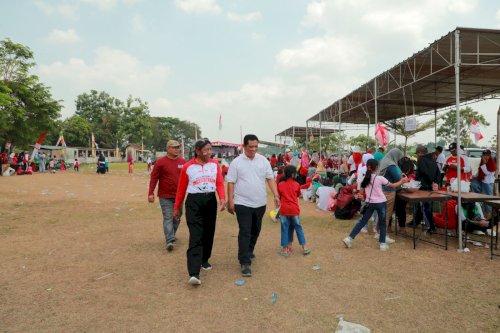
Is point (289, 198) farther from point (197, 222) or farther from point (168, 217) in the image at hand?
point (168, 217)

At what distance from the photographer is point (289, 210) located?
493 centimetres

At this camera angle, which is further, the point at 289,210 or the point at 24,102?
the point at 24,102

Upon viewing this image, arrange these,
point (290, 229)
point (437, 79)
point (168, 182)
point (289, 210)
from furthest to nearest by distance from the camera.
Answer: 1. point (437, 79)
2. point (168, 182)
3. point (290, 229)
4. point (289, 210)

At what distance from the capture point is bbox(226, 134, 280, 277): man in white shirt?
4.12 metres

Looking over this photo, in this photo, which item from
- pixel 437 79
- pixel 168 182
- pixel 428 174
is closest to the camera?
pixel 168 182

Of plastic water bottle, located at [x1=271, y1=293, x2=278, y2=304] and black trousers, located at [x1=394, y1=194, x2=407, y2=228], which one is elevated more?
black trousers, located at [x1=394, y1=194, x2=407, y2=228]

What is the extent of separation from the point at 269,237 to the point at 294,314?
3012 mm

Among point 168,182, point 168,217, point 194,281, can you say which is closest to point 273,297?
point 194,281

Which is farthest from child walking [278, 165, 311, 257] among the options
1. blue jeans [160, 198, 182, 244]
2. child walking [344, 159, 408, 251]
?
blue jeans [160, 198, 182, 244]

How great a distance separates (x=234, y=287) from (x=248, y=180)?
1306 millimetres

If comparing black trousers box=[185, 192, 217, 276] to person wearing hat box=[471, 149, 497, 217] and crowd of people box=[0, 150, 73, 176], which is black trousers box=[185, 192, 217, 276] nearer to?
person wearing hat box=[471, 149, 497, 217]

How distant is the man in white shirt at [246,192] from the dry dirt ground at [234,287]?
44 cm

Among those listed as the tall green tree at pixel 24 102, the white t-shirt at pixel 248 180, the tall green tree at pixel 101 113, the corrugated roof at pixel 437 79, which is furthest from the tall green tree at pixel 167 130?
the white t-shirt at pixel 248 180

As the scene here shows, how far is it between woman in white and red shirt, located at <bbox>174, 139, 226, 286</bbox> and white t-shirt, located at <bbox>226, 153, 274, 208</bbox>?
20 cm
